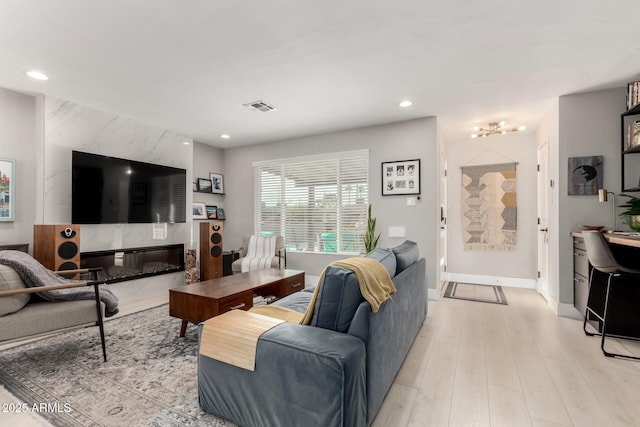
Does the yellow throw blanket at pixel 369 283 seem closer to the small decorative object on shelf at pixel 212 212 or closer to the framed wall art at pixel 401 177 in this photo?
the framed wall art at pixel 401 177

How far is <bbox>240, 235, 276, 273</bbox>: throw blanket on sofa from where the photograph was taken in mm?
4559

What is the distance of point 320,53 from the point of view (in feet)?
8.18

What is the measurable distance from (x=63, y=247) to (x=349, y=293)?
10.9ft

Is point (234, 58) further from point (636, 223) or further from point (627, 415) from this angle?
point (636, 223)

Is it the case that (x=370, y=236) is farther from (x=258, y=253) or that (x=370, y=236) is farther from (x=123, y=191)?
(x=123, y=191)

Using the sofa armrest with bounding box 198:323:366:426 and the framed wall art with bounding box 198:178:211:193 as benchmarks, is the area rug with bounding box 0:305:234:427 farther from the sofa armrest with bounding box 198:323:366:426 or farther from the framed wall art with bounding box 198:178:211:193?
the framed wall art with bounding box 198:178:211:193

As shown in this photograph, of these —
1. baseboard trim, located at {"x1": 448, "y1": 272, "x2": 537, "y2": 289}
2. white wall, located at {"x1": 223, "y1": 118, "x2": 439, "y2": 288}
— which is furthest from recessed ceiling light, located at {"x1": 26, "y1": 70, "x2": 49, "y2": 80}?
baseboard trim, located at {"x1": 448, "y1": 272, "x2": 537, "y2": 289}

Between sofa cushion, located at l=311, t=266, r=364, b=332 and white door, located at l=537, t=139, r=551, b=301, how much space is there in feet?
12.2

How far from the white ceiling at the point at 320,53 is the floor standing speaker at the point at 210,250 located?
1.72 m

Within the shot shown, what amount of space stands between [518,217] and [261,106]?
438 cm

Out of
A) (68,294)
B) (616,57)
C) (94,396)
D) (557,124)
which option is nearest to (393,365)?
(94,396)

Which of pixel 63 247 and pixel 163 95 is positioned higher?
pixel 163 95

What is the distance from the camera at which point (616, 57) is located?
99.5 inches

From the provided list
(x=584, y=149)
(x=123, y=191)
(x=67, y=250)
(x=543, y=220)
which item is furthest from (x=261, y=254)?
(x=584, y=149)
